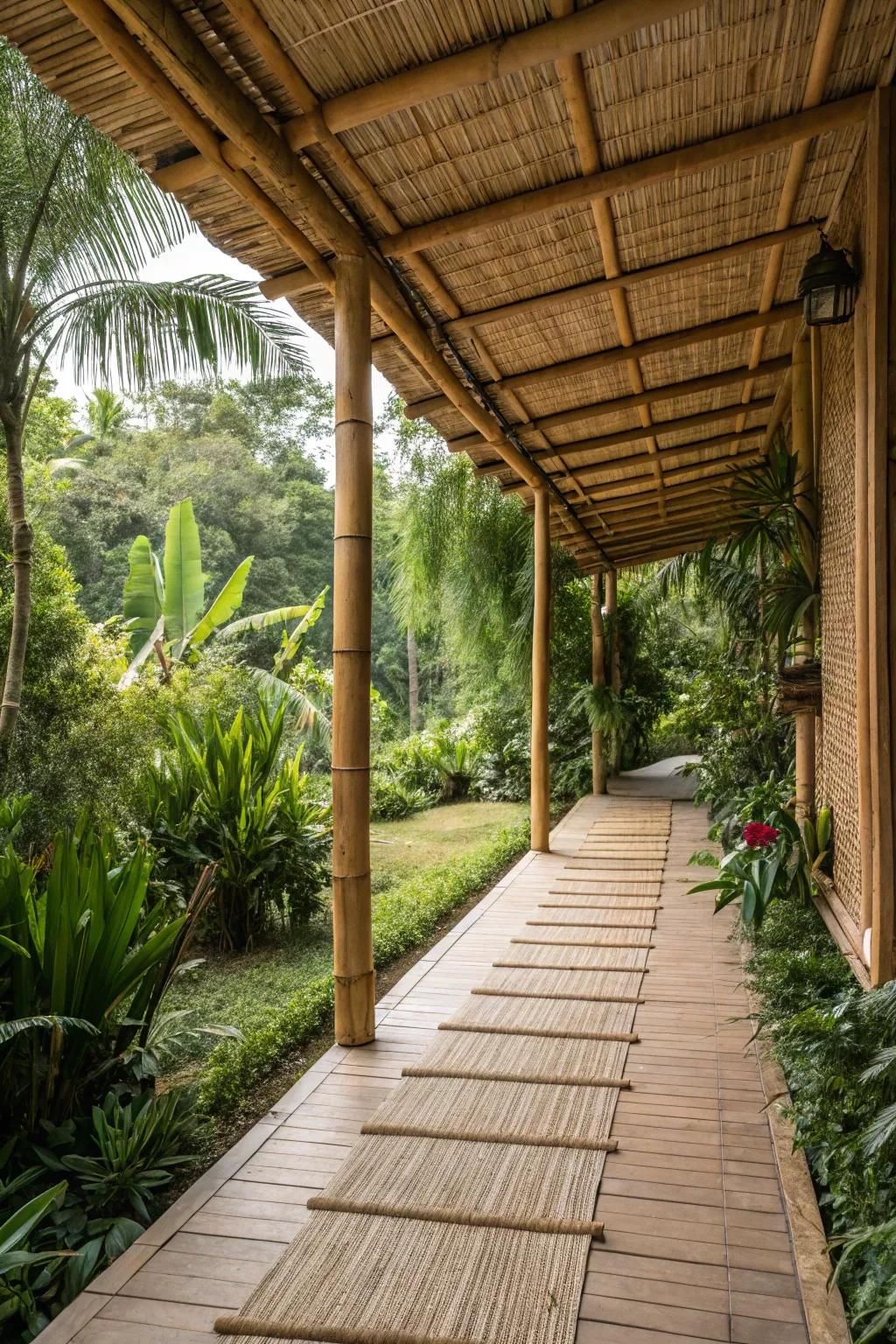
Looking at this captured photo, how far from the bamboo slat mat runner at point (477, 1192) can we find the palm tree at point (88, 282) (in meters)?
4.23

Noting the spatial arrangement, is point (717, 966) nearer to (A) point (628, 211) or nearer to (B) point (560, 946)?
(B) point (560, 946)

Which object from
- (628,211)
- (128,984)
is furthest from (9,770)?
(628,211)

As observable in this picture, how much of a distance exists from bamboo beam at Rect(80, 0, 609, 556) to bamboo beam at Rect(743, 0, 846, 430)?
151 centimetres

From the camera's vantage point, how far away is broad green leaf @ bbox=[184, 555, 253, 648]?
10344mm

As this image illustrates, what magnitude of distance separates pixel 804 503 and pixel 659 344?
106 cm

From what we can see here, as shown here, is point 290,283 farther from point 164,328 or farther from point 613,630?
point 613,630

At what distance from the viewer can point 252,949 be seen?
209 inches

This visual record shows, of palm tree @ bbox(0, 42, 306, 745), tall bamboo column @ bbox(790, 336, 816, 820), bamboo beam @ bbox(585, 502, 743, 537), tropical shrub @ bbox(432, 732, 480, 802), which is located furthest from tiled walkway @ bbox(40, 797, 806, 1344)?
tropical shrub @ bbox(432, 732, 480, 802)

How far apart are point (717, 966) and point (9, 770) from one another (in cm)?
408

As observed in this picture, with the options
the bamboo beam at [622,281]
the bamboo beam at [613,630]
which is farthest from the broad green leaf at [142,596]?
the bamboo beam at [622,281]

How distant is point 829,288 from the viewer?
304 cm

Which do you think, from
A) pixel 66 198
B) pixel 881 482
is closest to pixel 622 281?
pixel 881 482

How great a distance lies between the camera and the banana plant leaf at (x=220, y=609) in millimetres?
10328

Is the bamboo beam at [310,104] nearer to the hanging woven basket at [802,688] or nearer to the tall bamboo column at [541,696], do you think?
the hanging woven basket at [802,688]
